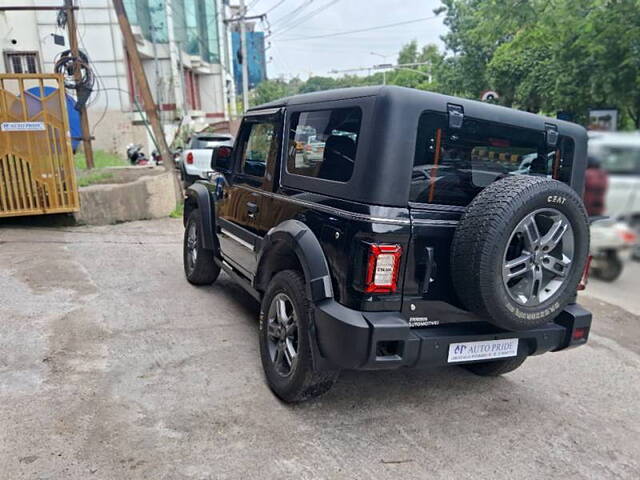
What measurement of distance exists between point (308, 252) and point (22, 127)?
243 inches

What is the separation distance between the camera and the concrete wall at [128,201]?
27.1ft

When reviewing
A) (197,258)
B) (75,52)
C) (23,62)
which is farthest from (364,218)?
(23,62)

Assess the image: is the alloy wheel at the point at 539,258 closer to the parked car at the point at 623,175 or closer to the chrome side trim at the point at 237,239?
the parked car at the point at 623,175

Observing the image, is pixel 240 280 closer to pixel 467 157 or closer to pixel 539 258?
pixel 467 157

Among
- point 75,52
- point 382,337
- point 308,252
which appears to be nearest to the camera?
point 382,337

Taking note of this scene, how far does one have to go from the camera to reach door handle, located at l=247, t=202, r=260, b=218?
3950 mm

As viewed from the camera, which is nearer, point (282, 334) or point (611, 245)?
point (611, 245)

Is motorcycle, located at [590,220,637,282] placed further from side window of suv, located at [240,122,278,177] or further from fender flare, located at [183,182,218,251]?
fender flare, located at [183,182,218,251]

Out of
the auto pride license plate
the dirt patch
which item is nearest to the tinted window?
the auto pride license plate

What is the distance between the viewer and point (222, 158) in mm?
4816

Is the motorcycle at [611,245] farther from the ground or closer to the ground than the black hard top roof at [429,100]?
closer to the ground

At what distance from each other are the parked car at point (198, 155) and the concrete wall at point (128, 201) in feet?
10.0

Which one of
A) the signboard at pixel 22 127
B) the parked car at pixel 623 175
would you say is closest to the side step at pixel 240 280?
the parked car at pixel 623 175

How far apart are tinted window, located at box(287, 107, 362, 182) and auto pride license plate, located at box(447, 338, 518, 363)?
1143 millimetres
